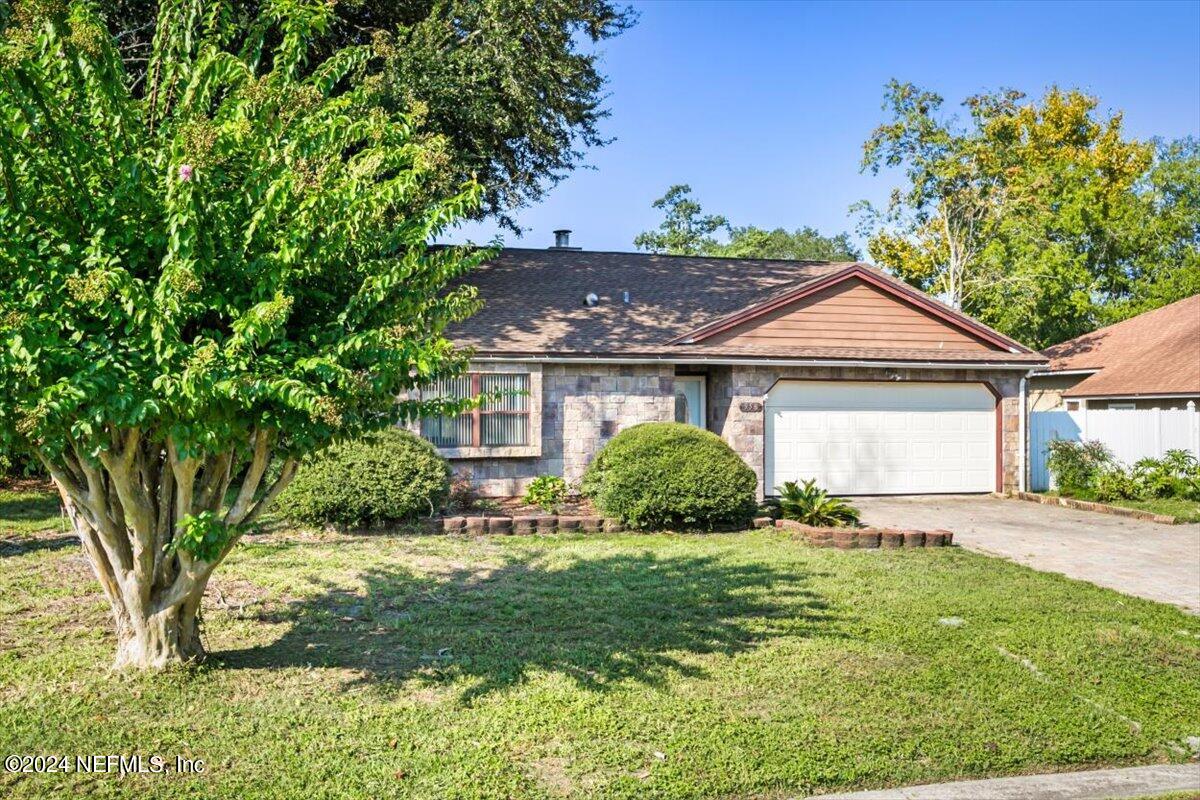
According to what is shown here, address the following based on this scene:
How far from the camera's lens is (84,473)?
17.7 ft

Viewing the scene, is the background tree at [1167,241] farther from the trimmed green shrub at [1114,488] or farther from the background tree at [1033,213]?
the trimmed green shrub at [1114,488]

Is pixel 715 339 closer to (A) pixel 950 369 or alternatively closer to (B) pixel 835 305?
(B) pixel 835 305

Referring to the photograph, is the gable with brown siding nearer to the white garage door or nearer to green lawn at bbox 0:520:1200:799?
the white garage door

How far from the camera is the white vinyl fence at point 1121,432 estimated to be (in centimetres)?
1819

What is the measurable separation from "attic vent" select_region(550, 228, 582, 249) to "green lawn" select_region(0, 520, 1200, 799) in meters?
13.4

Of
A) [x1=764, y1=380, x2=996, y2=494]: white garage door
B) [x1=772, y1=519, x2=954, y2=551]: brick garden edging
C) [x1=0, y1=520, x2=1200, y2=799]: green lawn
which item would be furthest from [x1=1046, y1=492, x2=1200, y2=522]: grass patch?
[x1=0, y1=520, x2=1200, y2=799]: green lawn

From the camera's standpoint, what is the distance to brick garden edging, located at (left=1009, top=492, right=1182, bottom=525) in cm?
1440

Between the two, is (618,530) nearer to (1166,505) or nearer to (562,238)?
(1166,505)

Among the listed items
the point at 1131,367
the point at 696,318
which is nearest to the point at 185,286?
the point at 696,318

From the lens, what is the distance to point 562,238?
2181 cm

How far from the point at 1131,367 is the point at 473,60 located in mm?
19016

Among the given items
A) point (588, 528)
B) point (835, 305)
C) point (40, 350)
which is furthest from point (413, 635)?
point (835, 305)

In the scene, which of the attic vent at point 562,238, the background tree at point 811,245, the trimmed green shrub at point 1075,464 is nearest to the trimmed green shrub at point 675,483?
the trimmed green shrub at point 1075,464

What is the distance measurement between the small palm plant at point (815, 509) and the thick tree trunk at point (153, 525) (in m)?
8.53
